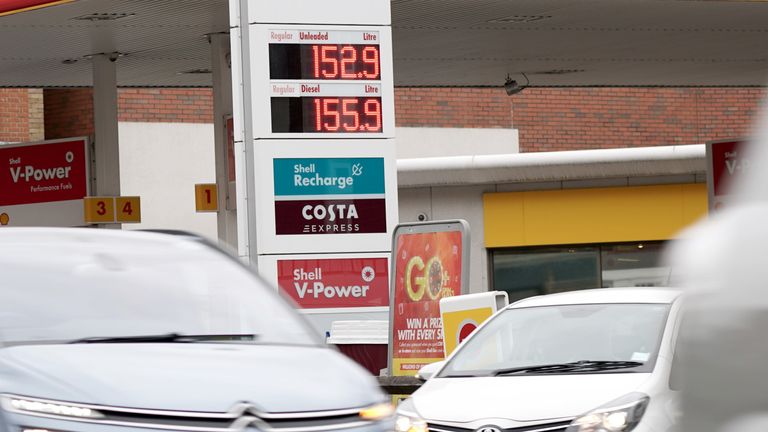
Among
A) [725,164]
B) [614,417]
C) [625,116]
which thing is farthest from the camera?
[625,116]

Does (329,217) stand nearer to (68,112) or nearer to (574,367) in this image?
(574,367)

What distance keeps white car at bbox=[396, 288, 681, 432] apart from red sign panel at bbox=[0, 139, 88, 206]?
36.1ft

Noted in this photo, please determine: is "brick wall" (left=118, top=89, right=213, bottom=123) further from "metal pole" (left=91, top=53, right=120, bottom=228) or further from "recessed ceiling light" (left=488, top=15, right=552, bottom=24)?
"recessed ceiling light" (left=488, top=15, right=552, bottom=24)

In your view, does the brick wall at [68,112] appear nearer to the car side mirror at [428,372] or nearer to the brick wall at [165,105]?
the brick wall at [165,105]

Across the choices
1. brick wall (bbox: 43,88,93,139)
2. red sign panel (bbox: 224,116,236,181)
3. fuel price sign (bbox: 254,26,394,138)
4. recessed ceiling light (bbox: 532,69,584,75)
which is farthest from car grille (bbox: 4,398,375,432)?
brick wall (bbox: 43,88,93,139)

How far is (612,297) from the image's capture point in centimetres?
1078

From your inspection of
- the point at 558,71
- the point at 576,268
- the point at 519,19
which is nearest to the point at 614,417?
the point at 519,19

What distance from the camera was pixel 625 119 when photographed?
116 ft

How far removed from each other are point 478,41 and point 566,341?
10.5 m

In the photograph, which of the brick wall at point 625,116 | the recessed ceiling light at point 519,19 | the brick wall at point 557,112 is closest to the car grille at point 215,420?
the recessed ceiling light at point 519,19

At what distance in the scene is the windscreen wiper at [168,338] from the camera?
6.01 metres

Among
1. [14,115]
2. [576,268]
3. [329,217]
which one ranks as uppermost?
[14,115]

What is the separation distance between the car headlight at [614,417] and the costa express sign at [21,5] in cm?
896

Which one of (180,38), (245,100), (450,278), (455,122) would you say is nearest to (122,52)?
(180,38)
